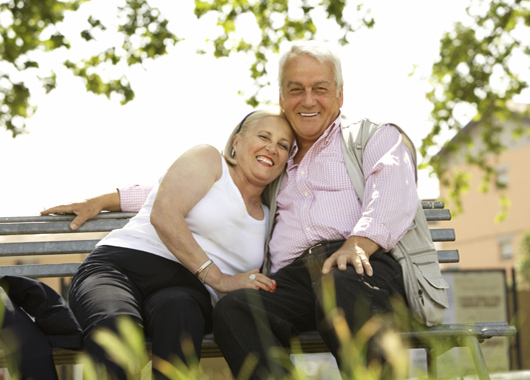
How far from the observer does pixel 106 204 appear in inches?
158

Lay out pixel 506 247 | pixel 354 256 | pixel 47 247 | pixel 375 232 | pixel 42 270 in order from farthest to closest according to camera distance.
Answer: pixel 506 247 < pixel 47 247 < pixel 42 270 < pixel 375 232 < pixel 354 256

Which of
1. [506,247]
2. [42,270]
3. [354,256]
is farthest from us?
[506,247]

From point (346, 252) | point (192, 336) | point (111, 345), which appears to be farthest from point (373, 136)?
point (111, 345)

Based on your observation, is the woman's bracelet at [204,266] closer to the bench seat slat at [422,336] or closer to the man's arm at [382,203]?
the bench seat slat at [422,336]

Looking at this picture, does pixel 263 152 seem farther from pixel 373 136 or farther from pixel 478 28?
pixel 478 28

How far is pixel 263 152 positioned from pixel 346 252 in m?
0.72

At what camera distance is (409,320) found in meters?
3.06

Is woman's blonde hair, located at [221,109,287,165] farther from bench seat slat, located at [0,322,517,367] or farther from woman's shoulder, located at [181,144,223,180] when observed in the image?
bench seat slat, located at [0,322,517,367]

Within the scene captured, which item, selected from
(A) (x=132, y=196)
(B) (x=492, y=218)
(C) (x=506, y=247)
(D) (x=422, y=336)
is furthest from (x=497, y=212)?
(D) (x=422, y=336)

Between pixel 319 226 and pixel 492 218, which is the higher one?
pixel 319 226

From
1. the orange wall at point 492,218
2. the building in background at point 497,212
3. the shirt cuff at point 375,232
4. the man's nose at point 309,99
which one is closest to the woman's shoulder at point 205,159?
the man's nose at point 309,99

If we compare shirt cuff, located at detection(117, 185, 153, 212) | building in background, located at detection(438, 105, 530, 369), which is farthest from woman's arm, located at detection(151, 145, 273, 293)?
building in background, located at detection(438, 105, 530, 369)

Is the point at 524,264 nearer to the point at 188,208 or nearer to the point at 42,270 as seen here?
the point at 42,270

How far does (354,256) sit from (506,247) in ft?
132
